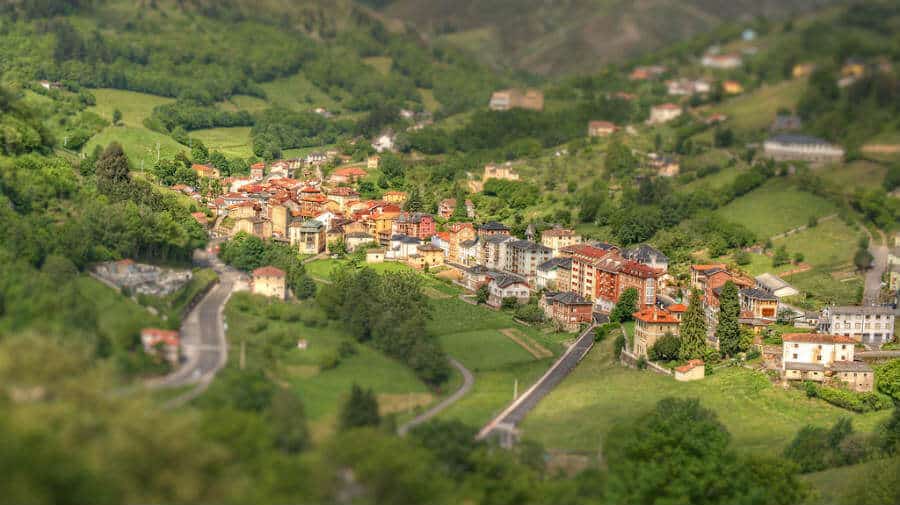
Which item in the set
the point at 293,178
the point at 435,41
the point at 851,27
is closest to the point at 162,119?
the point at 293,178

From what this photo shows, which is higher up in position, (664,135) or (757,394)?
(664,135)

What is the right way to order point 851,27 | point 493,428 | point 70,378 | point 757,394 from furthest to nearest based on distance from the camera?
point 851,27, point 757,394, point 493,428, point 70,378

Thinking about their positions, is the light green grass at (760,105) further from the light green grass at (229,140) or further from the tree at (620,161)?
the light green grass at (229,140)

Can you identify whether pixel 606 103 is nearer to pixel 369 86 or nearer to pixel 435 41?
pixel 369 86

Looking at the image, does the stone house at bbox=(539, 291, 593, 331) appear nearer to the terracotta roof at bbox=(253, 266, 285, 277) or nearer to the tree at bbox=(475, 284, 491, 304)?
the tree at bbox=(475, 284, 491, 304)

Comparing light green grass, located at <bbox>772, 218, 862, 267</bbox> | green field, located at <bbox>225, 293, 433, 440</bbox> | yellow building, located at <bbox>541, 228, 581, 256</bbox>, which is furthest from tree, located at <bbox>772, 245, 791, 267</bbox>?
green field, located at <bbox>225, 293, 433, 440</bbox>

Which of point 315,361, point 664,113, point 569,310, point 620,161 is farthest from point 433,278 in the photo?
point 664,113

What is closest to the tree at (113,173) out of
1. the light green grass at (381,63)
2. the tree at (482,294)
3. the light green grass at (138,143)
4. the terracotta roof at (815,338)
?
the light green grass at (138,143)
